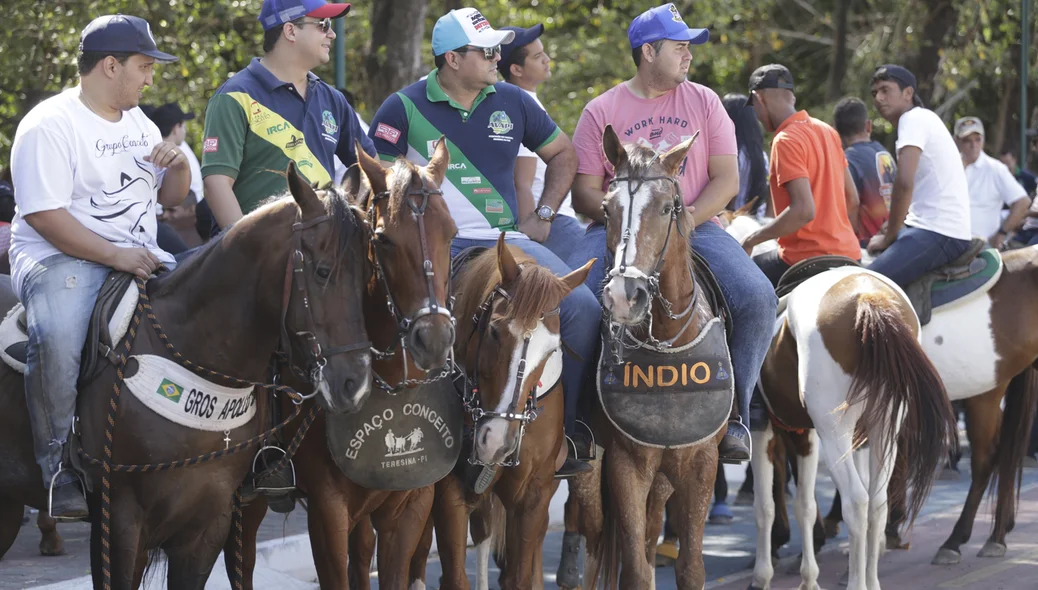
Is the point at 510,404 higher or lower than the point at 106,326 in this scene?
lower

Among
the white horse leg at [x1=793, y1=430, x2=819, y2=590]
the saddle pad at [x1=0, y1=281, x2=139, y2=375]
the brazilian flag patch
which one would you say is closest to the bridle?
the brazilian flag patch

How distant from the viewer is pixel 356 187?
5000 millimetres

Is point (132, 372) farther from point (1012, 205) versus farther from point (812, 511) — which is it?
point (1012, 205)

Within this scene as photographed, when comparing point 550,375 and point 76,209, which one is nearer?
point 76,209

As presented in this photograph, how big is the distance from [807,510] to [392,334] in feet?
12.2

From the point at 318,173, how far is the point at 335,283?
150 centimetres

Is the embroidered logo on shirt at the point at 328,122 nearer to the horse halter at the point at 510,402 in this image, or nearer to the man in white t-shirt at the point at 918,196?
the horse halter at the point at 510,402

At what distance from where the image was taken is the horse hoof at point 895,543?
8758 millimetres

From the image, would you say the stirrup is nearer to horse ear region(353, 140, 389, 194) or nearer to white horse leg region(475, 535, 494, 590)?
horse ear region(353, 140, 389, 194)

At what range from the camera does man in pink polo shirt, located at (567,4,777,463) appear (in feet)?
21.1

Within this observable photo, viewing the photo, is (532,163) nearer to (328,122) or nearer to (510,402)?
(328,122)

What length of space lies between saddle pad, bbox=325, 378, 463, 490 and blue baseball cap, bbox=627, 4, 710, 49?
2349mm

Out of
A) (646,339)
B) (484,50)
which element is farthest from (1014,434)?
(484,50)

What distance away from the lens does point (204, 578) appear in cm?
491
